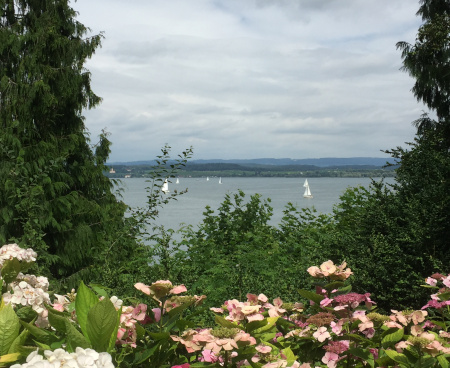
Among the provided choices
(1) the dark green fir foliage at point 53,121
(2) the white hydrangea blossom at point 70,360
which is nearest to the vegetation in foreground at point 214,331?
(2) the white hydrangea blossom at point 70,360

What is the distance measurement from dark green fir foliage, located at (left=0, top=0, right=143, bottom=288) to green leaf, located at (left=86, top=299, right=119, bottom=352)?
6.57 metres

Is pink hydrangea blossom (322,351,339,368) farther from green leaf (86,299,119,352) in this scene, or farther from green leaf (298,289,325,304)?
green leaf (86,299,119,352)

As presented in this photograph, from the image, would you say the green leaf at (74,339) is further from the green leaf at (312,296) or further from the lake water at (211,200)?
the lake water at (211,200)

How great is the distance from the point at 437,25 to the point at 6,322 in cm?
1115

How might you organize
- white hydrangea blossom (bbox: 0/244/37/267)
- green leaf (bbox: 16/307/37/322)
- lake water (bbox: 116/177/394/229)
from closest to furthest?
green leaf (bbox: 16/307/37/322) < white hydrangea blossom (bbox: 0/244/37/267) < lake water (bbox: 116/177/394/229)

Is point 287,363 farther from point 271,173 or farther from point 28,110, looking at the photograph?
point 271,173

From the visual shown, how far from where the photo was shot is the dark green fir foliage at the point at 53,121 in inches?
325

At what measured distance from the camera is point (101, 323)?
148 cm

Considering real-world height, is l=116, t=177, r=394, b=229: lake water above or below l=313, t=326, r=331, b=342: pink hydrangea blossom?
below

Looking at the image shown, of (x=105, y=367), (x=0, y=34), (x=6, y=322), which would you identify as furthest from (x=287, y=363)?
(x=0, y=34)

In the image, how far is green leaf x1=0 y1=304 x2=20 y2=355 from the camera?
151cm

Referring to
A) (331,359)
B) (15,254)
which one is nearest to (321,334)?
(331,359)

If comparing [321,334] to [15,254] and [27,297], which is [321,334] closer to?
[27,297]

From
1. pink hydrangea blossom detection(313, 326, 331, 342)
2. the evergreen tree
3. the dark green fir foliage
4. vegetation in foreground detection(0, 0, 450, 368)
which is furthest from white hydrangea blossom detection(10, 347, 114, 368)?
the evergreen tree
